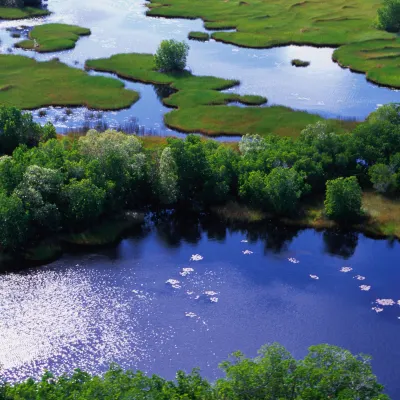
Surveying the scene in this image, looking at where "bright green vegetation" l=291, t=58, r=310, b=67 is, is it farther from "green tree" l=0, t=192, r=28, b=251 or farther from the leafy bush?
"green tree" l=0, t=192, r=28, b=251

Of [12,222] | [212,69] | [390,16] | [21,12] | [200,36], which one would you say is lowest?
[12,222]

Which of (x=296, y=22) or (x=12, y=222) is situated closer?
(x=12, y=222)

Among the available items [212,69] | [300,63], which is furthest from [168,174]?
[300,63]

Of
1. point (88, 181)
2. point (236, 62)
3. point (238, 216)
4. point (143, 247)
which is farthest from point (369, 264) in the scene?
point (236, 62)

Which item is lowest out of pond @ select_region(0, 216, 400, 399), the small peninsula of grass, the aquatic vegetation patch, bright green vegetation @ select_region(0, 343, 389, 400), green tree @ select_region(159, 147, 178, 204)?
pond @ select_region(0, 216, 400, 399)

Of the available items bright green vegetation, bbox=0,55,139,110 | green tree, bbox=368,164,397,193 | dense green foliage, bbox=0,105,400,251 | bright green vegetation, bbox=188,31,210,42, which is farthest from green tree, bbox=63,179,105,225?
bright green vegetation, bbox=188,31,210,42

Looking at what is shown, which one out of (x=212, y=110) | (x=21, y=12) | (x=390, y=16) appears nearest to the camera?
(x=212, y=110)

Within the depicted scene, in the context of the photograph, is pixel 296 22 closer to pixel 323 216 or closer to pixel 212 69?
pixel 212 69
